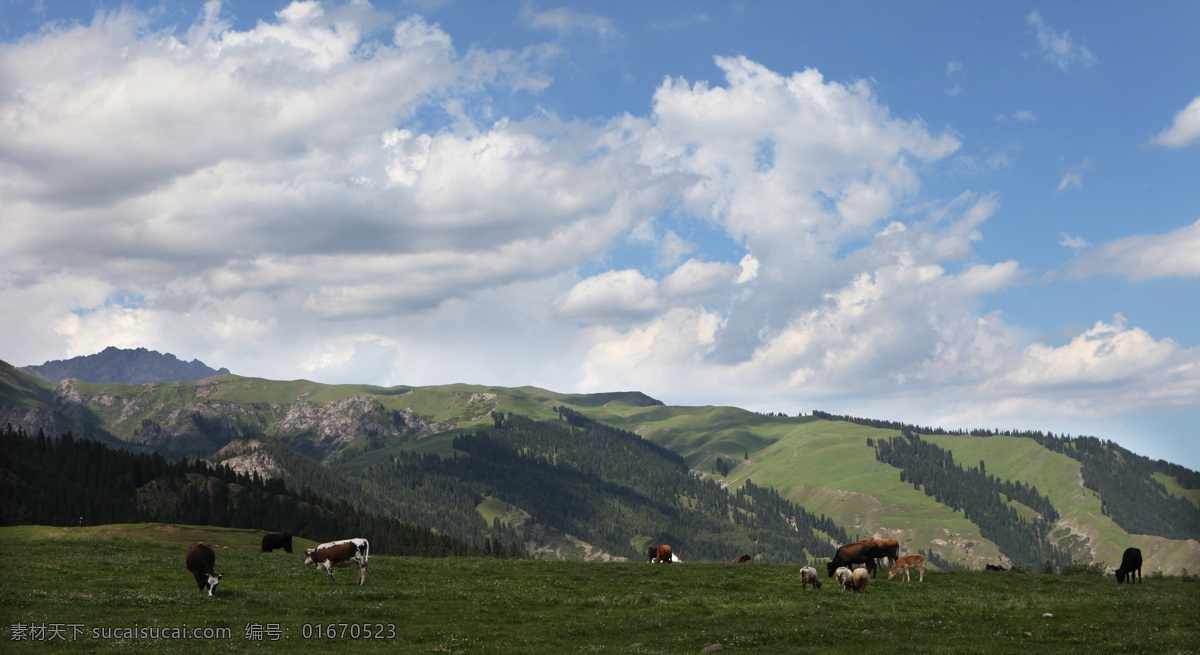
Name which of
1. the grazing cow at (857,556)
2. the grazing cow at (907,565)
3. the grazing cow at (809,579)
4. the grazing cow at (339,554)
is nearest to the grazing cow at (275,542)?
the grazing cow at (339,554)

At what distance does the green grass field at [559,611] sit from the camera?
94.1ft

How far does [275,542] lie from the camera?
267 feet

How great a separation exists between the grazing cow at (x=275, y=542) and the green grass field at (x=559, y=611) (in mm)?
27634

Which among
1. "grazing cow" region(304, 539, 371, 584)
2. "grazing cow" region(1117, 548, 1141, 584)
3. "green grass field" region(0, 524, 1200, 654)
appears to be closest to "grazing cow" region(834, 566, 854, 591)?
"green grass field" region(0, 524, 1200, 654)

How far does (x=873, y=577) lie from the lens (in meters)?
49.9

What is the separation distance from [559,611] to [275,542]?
56.7 metres

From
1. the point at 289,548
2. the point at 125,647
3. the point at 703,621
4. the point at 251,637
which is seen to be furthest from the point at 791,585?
the point at 289,548

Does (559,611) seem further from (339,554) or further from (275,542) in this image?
(275,542)

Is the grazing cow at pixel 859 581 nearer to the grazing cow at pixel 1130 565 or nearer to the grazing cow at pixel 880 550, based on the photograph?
the grazing cow at pixel 880 550

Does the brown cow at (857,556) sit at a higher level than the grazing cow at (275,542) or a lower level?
higher

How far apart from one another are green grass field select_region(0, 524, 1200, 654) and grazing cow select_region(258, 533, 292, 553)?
27.6 meters

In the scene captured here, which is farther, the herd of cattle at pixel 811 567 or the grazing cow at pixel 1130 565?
the grazing cow at pixel 1130 565

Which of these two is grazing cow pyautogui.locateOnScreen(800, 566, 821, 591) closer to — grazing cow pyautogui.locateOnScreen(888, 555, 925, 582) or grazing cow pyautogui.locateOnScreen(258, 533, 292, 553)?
grazing cow pyautogui.locateOnScreen(888, 555, 925, 582)

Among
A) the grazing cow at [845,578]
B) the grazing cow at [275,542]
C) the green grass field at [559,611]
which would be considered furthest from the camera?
the grazing cow at [275,542]
